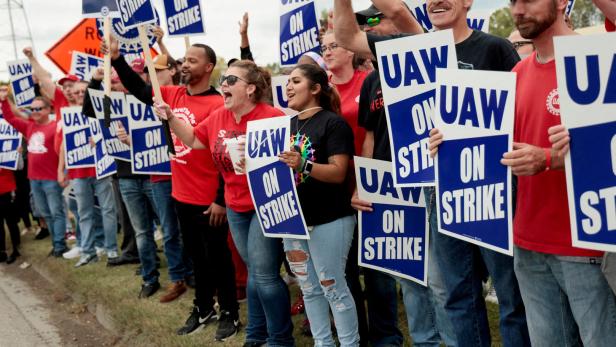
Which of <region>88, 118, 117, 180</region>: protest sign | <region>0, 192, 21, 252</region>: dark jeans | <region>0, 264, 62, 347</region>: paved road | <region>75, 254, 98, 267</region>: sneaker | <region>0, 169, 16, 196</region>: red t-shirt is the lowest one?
A: <region>0, 264, 62, 347</region>: paved road

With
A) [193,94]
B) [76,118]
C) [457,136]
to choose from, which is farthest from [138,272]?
[457,136]

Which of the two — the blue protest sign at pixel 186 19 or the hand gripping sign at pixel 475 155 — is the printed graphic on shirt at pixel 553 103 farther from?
the blue protest sign at pixel 186 19

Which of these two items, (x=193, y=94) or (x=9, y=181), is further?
(x=9, y=181)

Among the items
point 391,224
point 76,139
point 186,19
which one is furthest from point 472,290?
point 76,139

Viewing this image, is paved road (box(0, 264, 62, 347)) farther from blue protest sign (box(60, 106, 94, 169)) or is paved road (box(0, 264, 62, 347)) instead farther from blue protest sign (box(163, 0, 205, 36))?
blue protest sign (box(163, 0, 205, 36))

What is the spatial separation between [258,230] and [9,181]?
677 cm

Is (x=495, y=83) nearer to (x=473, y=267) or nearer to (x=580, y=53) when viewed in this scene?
(x=580, y=53)

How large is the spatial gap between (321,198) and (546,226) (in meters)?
1.58

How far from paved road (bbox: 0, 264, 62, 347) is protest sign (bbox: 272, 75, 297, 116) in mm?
2999

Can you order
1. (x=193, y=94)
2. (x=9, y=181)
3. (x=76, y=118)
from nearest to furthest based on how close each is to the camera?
(x=193, y=94)
(x=76, y=118)
(x=9, y=181)

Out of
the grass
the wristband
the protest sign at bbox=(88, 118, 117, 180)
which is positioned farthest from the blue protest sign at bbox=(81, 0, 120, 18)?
the wristband

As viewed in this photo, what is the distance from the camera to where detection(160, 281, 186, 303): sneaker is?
615 centimetres

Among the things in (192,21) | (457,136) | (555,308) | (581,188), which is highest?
(192,21)

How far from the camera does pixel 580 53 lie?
2.26 m
